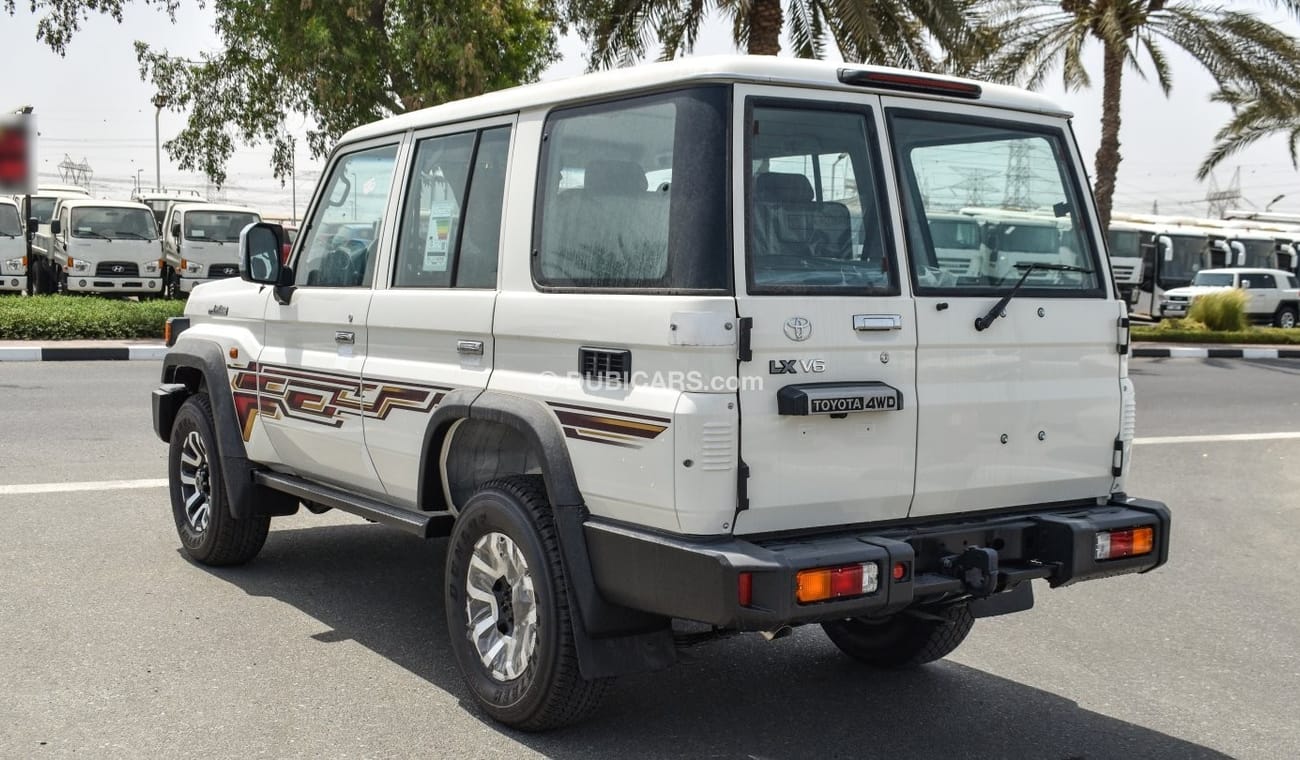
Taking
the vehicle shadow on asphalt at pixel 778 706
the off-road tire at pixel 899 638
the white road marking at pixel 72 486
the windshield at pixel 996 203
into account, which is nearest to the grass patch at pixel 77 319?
the white road marking at pixel 72 486

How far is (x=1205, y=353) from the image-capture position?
23250 mm

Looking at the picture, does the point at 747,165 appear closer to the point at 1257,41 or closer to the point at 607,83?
the point at 607,83

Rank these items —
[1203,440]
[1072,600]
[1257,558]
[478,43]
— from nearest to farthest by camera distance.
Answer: [1072,600] < [1257,558] < [1203,440] < [478,43]

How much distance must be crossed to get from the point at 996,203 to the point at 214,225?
2479 cm

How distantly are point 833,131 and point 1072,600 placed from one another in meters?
3.26

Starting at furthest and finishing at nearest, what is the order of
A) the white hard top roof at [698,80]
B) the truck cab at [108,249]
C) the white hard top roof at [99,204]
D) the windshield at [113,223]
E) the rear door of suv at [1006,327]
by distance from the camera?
the white hard top roof at [99,204] < the windshield at [113,223] < the truck cab at [108,249] < the rear door of suv at [1006,327] < the white hard top roof at [698,80]

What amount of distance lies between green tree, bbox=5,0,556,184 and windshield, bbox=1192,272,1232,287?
59.2ft

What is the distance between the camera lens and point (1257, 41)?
2302 cm

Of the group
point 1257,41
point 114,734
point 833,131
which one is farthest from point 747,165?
point 1257,41

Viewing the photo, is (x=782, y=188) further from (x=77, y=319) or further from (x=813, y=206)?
(x=77, y=319)

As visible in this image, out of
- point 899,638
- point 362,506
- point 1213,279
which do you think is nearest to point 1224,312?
point 1213,279

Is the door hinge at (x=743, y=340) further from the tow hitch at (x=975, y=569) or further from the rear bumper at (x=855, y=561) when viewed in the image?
the tow hitch at (x=975, y=569)

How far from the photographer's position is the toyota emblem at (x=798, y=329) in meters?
3.94

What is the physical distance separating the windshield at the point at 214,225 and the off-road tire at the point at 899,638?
77.0 ft
